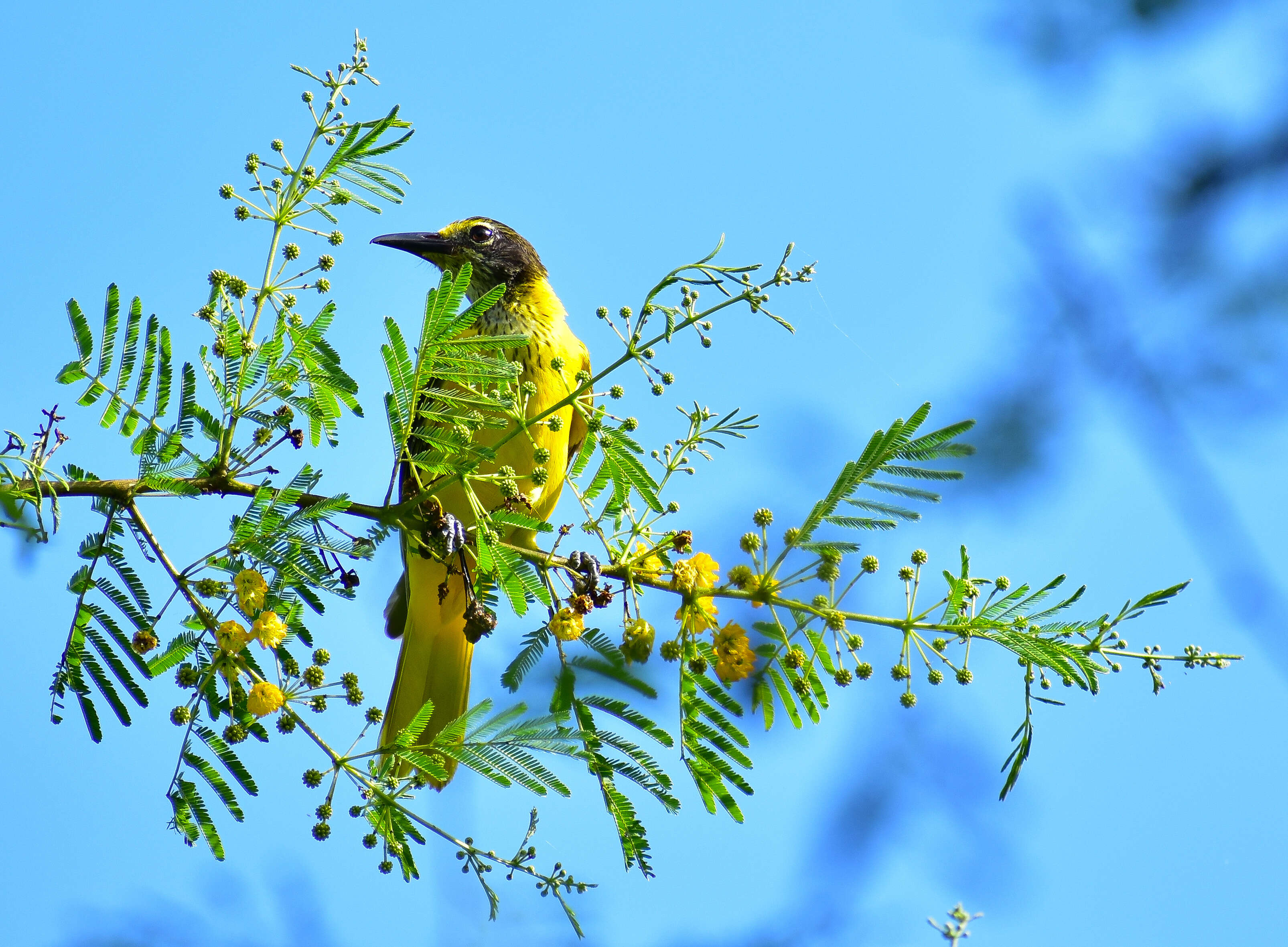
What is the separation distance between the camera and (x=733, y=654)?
93.7 inches

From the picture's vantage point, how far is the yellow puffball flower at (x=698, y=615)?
239 centimetres

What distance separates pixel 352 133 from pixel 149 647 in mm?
1190

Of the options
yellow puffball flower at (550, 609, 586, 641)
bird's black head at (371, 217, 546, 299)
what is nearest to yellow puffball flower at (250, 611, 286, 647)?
yellow puffball flower at (550, 609, 586, 641)

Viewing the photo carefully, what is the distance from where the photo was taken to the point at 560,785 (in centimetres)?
241

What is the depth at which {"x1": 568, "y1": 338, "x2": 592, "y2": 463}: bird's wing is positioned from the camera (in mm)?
4898

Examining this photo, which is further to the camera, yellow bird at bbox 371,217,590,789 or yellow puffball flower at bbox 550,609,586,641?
yellow bird at bbox 371,217,590,789

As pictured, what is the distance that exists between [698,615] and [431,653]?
2.51 meters

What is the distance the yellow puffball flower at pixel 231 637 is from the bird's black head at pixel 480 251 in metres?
3.58

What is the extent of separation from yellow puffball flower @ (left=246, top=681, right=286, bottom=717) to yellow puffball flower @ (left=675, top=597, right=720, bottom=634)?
790 mm

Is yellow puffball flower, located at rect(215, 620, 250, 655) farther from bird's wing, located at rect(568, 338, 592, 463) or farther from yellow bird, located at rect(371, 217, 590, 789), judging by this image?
bird's wing, located at rect(568, 338, 592, 463)

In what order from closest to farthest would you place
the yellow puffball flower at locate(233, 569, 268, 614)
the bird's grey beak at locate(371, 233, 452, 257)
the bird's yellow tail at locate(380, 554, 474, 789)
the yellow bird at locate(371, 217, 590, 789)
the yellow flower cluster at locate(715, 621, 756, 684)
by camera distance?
the yellow puffball flower at locate(233, 569, 268, 614) → the yellow flower cluster at locate(715, 621, 756, 684) → the yellow bird at locate(371, 217, 590, 789) → the bird's yellow tail at locate(380, 554, 474, 789) → the bird's grey beak at locate(371, 233, 452, 257)

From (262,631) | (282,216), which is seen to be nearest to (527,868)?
(262,631)

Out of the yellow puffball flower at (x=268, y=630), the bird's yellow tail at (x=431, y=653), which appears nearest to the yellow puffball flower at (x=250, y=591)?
the yellow puffball flower at (x=268, y=630)

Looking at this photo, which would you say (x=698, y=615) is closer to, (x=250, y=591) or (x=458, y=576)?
(x=250, y=591)
